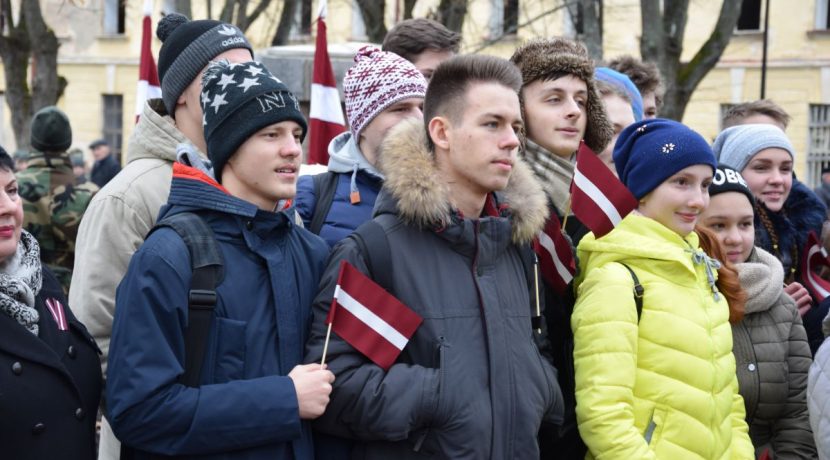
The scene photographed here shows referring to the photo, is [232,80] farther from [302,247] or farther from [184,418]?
[184,418]

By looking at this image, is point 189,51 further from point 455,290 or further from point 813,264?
point 813,264

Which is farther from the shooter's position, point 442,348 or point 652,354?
point 652,354

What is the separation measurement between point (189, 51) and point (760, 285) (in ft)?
7.50

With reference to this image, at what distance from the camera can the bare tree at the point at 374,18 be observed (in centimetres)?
1458

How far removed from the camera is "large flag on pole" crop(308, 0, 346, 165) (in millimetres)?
5770

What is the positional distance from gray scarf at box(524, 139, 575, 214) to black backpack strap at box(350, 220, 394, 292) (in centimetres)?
103

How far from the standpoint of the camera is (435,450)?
9.71 feet

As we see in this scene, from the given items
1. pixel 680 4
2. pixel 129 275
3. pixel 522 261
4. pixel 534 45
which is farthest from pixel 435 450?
pixel 680 4

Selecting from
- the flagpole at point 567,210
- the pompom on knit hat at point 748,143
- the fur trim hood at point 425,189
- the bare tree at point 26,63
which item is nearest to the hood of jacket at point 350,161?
the fur trim hood at point 425,189

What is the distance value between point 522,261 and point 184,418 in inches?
47.6

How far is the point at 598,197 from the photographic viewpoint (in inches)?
137

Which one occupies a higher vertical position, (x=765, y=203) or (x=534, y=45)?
(x=534, y=45)

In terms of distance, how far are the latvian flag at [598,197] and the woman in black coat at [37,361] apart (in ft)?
5.41

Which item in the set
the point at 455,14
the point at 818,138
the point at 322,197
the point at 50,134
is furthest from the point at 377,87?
the point at 818,138
